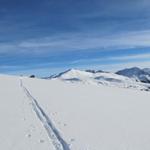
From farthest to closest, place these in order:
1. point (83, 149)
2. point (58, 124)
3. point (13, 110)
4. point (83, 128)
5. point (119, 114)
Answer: point (13, 110), point (119, 114), point (58, 124), point (83, 128), point (83, 149)

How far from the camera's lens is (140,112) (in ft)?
50.0

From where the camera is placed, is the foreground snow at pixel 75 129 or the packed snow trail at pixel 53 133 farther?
the foreground snow at pixel 75 129

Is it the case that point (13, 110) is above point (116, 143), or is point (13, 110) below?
above

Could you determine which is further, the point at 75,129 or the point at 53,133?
the point at 75,129

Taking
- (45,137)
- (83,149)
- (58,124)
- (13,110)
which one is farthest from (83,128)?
(13,110)

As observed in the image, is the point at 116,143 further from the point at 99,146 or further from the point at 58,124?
the point at 58,124

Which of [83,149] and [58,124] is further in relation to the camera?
[58,124]

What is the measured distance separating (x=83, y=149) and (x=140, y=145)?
170 centimetres

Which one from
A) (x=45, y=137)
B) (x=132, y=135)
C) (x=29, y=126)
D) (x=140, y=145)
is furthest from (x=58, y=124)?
(x=140, y=145)

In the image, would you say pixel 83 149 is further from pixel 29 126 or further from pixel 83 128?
pixel 29 126

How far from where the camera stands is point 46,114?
48.5 feet

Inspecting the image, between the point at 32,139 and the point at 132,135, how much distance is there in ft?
10.9

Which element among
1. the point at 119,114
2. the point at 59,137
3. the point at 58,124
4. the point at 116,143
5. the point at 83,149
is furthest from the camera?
the point at 119,114

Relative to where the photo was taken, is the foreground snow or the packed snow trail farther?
the foreground snow
